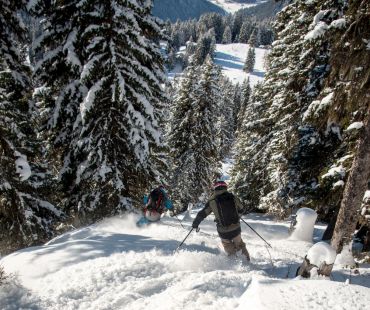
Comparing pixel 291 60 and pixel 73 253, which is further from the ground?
pixel 291 60

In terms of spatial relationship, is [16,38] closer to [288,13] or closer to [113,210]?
[113,210]

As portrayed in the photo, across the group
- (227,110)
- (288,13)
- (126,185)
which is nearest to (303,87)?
(288,13)

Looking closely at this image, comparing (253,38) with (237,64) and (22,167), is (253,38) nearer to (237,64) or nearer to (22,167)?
(237,64)

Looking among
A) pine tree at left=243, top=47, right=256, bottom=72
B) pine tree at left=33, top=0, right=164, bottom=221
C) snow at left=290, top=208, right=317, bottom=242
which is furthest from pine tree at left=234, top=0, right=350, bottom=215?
pine tree at left=243, top=47, right=256, bottom=72

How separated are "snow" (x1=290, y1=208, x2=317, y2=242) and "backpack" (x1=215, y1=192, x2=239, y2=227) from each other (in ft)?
15.7

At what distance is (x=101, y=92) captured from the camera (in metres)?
13.3

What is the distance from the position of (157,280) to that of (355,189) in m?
4.95

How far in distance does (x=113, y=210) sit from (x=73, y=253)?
21.0ft

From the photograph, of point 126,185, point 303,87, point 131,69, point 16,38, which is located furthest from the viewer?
point 303,87

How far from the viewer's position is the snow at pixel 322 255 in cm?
696

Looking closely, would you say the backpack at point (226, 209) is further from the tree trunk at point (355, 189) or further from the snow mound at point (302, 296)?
the snow mound at point (302, 296)

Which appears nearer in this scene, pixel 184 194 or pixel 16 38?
pixel 16 38

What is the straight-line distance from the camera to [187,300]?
5605mm

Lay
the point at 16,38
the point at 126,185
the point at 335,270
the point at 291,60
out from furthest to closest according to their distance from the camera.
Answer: the point at 291,60 < the point at 126,185 < the point at 16,38 < the point at 335,270
